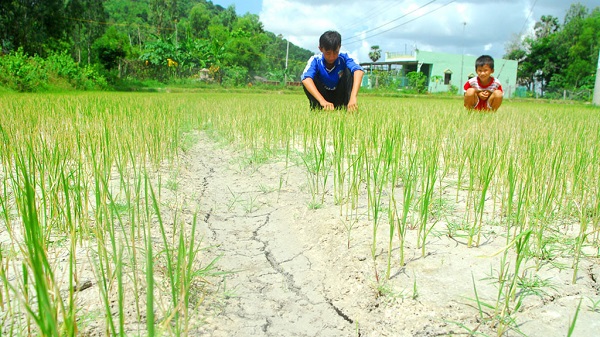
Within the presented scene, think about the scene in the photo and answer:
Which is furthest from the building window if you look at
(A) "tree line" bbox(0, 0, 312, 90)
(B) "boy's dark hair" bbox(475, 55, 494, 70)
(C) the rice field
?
(C) the rice field

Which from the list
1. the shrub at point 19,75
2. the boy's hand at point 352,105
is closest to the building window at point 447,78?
the shrub at point 19,75

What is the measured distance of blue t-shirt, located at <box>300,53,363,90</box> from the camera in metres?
5.04

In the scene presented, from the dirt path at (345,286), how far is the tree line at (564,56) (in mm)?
32170

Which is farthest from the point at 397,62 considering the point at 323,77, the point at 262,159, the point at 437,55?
the point at 262,159

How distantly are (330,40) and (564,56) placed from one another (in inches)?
1597

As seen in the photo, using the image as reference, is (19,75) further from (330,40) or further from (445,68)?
(445,68)

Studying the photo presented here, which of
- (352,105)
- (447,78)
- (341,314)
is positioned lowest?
(341,314)

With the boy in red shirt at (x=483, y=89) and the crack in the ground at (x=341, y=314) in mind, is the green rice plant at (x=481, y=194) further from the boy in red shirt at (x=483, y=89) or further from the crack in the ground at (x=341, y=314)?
the boy in red shirt at (x=483, y=89)

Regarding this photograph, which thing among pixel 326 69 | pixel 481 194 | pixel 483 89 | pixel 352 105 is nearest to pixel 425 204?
pixel 481 194

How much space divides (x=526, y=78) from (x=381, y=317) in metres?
46.4

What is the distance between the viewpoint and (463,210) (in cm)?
188

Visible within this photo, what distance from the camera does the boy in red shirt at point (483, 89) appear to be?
16.6ft

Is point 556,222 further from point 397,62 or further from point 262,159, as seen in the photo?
point 397,62

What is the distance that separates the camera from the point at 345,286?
139 centimetres
